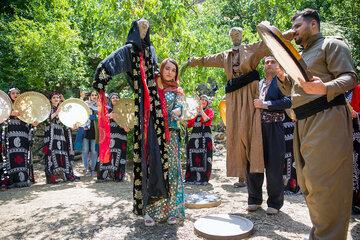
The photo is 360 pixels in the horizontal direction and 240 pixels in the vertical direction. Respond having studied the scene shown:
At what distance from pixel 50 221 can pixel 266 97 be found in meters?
3.24

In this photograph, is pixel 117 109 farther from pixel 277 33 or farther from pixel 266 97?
pixel 277 33

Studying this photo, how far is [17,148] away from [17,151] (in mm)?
65

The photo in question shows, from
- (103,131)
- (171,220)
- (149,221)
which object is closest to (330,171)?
(171,220)

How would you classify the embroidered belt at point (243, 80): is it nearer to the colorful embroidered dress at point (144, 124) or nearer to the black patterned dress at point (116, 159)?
the colorful embroidered dress at point (144, 124)

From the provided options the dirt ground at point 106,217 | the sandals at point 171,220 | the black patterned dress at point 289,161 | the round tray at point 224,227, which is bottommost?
the dirt ground at point 106,217

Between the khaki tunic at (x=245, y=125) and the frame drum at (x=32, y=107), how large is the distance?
4157 mm

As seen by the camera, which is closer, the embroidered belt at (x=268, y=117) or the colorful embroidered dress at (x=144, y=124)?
the colorful embroidered dress at (x=144, y=124)

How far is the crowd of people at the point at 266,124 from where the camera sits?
2.11 metres

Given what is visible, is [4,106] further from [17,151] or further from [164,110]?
[164,110]

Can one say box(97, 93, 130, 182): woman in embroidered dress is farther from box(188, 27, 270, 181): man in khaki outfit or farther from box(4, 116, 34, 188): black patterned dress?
box(188, 27, 270, 181): man in khaki outfit

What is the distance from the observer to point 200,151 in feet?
20.1

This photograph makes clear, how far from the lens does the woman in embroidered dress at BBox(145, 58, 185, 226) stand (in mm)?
3266

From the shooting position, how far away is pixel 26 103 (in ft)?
18.7

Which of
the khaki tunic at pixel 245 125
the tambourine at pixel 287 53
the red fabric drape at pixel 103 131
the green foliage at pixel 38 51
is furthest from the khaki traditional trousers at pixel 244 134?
the green foliage at pixel 38 51
